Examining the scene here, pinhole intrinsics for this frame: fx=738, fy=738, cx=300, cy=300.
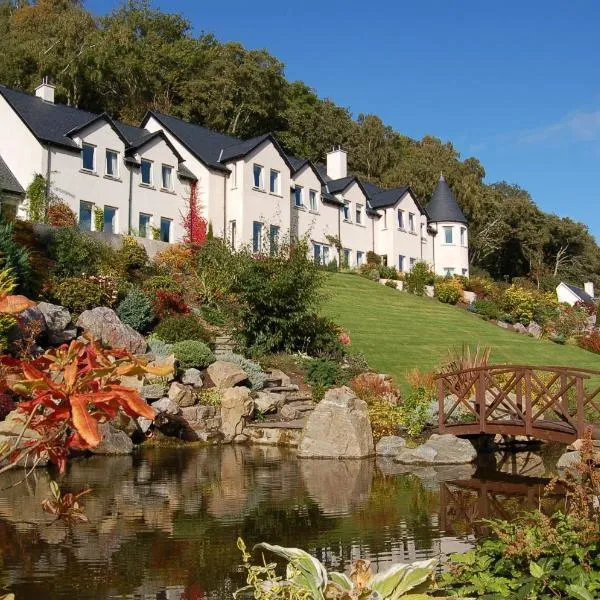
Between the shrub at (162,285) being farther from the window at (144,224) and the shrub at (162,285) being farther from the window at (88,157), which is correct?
the window at (88,157)

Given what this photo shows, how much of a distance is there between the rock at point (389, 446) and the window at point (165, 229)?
23149mm

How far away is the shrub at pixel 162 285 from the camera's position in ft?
84.6

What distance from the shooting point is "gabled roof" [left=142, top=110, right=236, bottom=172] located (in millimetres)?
38562

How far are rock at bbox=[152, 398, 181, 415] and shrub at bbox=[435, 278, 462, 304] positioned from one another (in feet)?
87.7

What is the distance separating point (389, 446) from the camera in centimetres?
1527

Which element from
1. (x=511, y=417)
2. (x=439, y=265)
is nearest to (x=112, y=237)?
(x=511, y=417)

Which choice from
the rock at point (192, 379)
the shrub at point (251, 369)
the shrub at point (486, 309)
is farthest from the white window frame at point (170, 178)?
the rock at point (192, 379)

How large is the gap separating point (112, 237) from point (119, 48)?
31.7 meters

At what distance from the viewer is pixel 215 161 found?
38.9 m

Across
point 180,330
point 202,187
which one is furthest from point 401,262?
point 180,330

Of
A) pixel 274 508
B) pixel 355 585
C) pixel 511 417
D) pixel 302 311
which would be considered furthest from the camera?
pixel 302 311

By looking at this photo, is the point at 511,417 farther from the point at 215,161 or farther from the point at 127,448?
the point at 215,161

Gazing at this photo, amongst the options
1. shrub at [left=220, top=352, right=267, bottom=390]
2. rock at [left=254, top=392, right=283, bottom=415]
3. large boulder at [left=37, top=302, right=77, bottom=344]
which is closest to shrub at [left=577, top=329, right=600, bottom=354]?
shrub at [left=220, top=352, right=267, bottom=390]

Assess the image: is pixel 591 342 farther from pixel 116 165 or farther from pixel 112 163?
pixel 112 163
